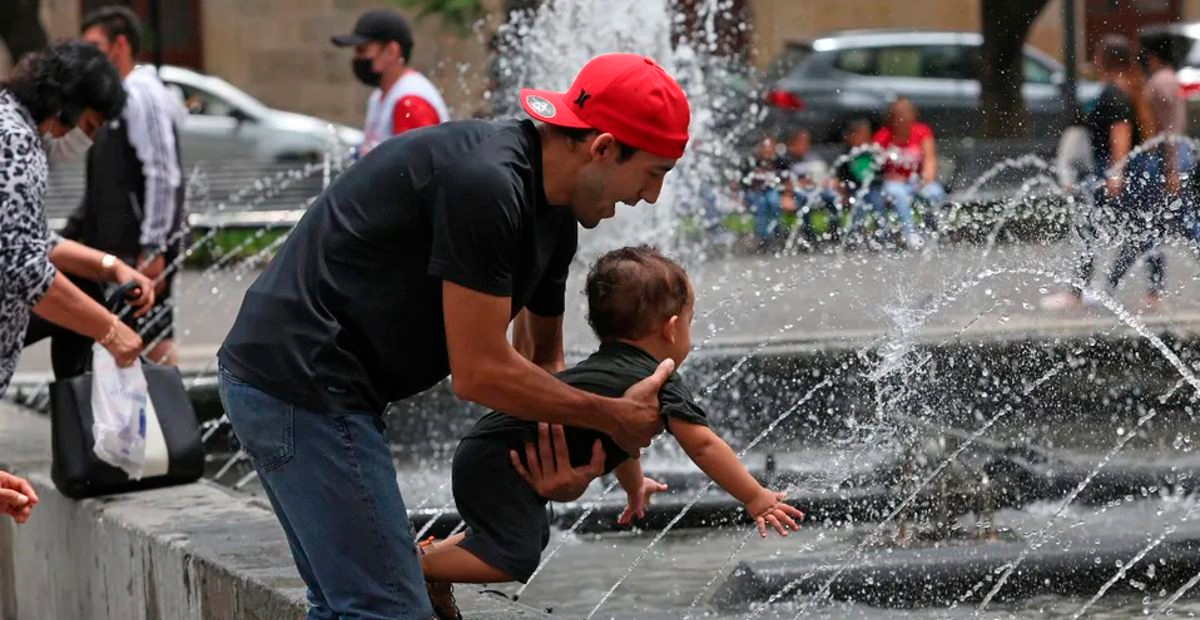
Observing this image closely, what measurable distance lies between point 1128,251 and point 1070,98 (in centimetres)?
926

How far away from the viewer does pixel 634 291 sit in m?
3.71

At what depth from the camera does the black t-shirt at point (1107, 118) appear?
11383 mm

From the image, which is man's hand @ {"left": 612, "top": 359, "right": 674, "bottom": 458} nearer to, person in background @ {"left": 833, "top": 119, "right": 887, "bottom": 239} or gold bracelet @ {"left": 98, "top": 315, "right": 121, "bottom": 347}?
gold bracelet @ {"left": 98, "top": 315, "right": 121, "bottom": 347}

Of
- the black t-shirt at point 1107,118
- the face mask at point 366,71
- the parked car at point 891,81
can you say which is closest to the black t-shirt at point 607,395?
the face mask at point 366,71

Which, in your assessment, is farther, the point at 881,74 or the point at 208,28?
the point at 208,28

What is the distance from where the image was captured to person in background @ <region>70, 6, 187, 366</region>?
819 centimetres

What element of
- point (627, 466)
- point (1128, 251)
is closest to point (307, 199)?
point (1128, 251)

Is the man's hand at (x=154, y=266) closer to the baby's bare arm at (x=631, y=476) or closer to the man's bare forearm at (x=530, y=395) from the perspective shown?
the baby's bare arm at (x=631, y=476)

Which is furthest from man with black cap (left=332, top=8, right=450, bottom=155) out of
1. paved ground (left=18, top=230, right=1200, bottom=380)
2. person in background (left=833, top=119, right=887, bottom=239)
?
person in background (left=833, top=119, right=887, bottom=239)

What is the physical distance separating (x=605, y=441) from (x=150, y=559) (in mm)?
1711

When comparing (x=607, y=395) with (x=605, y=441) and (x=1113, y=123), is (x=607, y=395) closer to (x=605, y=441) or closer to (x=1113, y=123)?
(x=605, y=441)

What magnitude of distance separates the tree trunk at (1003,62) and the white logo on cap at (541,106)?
1488 centimetres

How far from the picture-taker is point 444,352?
356cm

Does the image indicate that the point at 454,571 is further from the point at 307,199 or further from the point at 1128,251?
the point at 307,199
